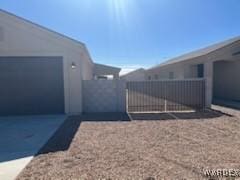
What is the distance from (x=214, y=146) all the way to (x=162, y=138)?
1379mm

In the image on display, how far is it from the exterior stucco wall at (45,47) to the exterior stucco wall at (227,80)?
11.1 m

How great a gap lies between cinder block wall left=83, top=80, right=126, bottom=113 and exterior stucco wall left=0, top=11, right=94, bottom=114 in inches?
18.1

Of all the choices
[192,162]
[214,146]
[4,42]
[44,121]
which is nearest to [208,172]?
[192,162]

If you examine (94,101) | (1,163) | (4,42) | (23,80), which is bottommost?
(1,163)

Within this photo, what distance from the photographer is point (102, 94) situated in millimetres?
10539

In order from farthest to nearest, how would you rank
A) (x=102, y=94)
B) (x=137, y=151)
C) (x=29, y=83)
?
1. (x=102, y=94)
2. (x=29, y=83)
3. (x=137, y=151)

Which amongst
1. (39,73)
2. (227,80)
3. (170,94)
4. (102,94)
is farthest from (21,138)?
(227,80)

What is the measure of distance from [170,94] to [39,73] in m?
6.66

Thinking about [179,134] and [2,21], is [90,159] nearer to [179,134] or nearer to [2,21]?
[179,134]

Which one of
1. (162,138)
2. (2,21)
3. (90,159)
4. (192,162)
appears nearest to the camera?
(192,162)

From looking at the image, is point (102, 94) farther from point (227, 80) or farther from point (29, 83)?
point (227, 80)

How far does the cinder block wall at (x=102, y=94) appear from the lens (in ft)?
34.4

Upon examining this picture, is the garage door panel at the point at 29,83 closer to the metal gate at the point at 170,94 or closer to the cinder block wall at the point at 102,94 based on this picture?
the cinder block wall at the point at 102,94

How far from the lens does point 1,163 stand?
445 cm
